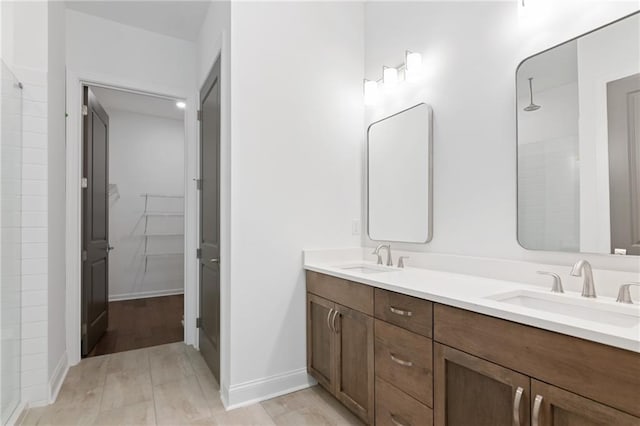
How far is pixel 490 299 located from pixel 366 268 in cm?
114

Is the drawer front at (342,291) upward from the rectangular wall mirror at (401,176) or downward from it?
downward

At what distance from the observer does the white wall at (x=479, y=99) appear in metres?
1.53

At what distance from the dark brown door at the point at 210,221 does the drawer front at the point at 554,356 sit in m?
1.75

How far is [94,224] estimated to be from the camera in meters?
3.11

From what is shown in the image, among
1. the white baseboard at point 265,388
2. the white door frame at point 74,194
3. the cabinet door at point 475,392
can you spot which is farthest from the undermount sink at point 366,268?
the white door frame at point 74,194

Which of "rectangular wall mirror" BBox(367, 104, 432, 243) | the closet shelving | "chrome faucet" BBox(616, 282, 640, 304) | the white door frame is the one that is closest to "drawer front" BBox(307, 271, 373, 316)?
"rectangular wall mirror" BBox(367, 104, 432, 243)

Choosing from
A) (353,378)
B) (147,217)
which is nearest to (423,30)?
(353,378)

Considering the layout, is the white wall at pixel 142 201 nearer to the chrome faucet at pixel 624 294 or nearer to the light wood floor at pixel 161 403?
the light wood floor at pixel 161 403

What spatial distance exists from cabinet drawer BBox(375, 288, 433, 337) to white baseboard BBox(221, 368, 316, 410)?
98 cm

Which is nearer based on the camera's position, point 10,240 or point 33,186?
point 10,240

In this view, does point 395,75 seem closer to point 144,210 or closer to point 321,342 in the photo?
point 321,342

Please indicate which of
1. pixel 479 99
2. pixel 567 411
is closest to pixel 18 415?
pixel 567 411

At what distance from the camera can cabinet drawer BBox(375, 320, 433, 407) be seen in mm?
1404

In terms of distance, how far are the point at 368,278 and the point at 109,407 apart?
6.05 feet
